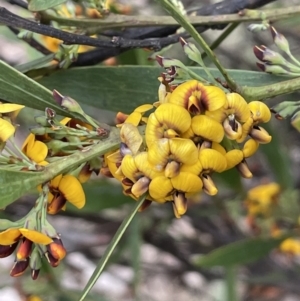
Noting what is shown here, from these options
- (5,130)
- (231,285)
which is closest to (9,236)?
(5,130)

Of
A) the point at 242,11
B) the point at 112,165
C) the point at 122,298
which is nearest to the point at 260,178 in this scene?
the point at 122,298

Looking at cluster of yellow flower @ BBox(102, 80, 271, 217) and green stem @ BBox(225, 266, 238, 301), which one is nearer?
cluster of yellow flower @ BBox(102, 80, 271, 217)

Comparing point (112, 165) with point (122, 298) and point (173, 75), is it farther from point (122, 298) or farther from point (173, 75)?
point (122, 298)

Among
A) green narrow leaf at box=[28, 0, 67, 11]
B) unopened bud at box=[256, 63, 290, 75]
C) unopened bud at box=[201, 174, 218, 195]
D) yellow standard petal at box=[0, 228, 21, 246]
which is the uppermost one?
green narrow leaf at box=[28, 0, 67, 11]

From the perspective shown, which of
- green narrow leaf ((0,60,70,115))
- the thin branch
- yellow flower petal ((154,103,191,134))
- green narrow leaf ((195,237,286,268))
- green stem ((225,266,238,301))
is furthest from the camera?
green stem ((225,266,238,301))

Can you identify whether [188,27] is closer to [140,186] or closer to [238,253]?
[140,186]

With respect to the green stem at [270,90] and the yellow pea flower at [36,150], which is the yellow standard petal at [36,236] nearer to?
the yellow pea flower at [36,150]

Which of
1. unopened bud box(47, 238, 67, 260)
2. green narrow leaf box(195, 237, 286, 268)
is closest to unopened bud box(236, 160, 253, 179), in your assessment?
unopened bud box(47, 238, 67, 260)

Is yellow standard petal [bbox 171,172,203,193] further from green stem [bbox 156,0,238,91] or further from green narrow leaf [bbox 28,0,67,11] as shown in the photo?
green narrow leaf [bbox 28,0,67,11]
